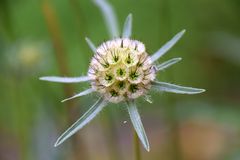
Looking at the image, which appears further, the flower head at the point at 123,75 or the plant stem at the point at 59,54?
the plant stem at the point at 59,54

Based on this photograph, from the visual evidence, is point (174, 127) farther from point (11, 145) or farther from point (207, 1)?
point (11, 145)

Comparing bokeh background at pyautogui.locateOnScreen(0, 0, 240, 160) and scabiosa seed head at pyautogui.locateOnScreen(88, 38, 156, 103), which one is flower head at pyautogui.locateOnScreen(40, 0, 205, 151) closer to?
scabiosa seed head at pyautogui.locateOnScreen(88, 38, 156, 103)

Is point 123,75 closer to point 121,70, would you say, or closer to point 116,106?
point 121,70

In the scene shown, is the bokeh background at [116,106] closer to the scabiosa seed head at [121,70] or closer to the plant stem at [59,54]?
the plant stem at [59,54]

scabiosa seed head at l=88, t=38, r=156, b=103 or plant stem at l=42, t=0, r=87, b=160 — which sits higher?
plant stem at l=42, t=0, r=87, b=160

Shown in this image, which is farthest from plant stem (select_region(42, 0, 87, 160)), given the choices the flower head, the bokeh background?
the flower head

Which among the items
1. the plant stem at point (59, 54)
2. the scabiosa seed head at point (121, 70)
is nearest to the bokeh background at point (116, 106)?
the plant stem at point (59, 54)

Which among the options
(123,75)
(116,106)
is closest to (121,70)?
(123,75)
